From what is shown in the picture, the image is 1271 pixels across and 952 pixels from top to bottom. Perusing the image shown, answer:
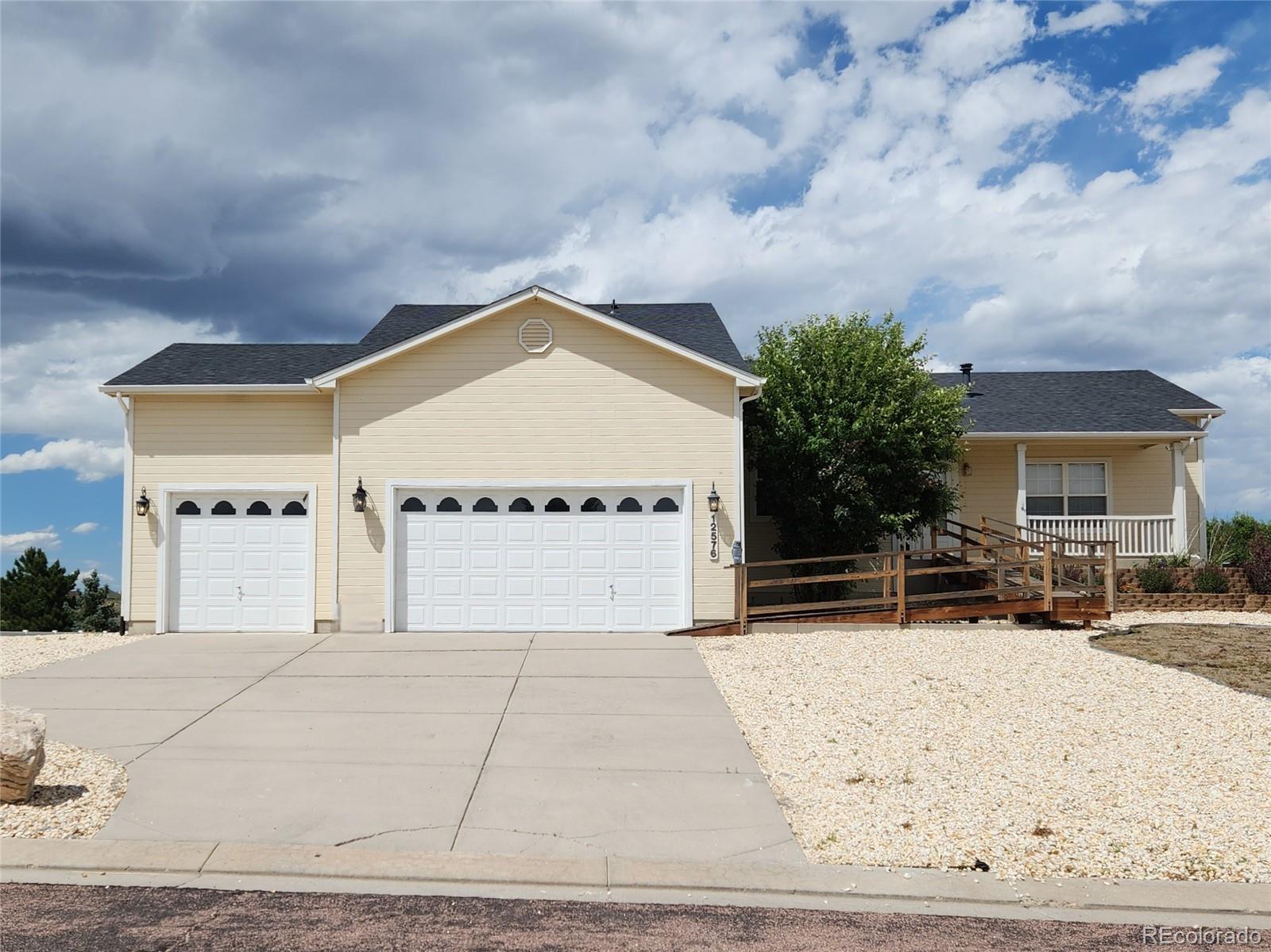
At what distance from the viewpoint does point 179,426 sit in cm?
1512

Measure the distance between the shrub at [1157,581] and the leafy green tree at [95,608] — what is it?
817 inches

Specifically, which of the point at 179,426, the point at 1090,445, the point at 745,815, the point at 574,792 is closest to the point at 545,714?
the point at 574,792

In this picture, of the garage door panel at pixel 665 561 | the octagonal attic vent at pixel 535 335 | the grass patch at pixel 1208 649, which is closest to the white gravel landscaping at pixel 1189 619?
the grass patch at pixel 1208 649

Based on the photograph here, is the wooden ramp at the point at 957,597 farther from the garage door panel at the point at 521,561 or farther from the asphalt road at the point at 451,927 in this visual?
the asphalt road at the point at 451,927

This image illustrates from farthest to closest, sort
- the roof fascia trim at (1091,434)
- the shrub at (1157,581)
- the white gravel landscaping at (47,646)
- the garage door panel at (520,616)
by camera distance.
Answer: the roof fascia trim at (1091,434) → the shrub at (1157,581) → the garage door panel at (520,616) → the white gravel landscaping at (47,646)

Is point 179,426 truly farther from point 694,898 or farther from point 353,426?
point 694,898

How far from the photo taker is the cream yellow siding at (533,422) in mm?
14539

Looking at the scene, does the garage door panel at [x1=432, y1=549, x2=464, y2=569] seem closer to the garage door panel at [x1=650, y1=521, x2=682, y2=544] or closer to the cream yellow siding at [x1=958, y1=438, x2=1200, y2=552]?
the garage door panel at [x1=650, y1=521, x2=682, y2=544]

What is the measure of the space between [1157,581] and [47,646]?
2036cm

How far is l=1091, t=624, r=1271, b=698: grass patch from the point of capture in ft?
35.3


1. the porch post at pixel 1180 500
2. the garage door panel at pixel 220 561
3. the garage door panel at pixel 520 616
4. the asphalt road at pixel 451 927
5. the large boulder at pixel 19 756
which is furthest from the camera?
the porch post at pixel 1180 500

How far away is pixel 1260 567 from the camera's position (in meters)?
18.1

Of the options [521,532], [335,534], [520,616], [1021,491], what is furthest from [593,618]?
[1021,491]

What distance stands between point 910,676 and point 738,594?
3.98 metres
